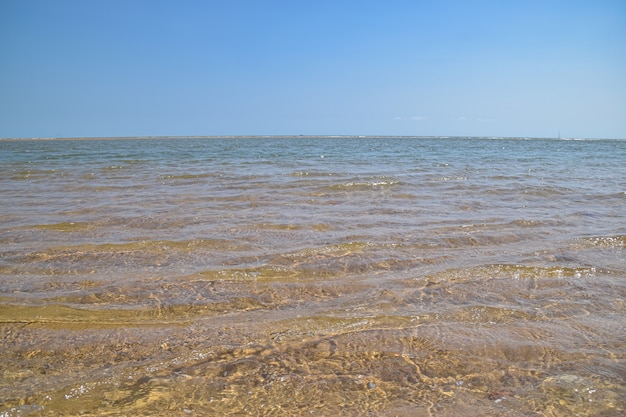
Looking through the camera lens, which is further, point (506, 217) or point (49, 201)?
point (49, 201)

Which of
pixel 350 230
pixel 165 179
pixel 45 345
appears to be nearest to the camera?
pixel 45 345

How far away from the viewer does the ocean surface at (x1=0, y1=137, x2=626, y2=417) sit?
74.1 inches

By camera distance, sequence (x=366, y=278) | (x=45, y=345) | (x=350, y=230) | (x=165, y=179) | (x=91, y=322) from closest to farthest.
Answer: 1. (x=45, y=345)
2. (x=91, y=322)
3. (x=366, y=278)
4. (x=350, y=230)
5. (x=165, y=179)

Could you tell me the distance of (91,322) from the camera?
2641 mm

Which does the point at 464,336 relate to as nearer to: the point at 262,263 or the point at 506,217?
the point at 262,263

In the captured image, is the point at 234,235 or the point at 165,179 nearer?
the point at 234,235

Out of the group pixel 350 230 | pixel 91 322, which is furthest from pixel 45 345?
pixel 350 230

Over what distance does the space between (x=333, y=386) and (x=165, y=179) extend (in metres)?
9.92

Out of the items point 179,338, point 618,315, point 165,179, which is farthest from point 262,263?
point 165,179

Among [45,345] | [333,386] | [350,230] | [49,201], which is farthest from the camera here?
[49,201]

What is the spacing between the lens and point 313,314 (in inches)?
109

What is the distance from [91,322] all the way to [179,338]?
677 mm

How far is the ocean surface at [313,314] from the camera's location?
1.88m

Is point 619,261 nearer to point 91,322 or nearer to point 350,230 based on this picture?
point 350,230
